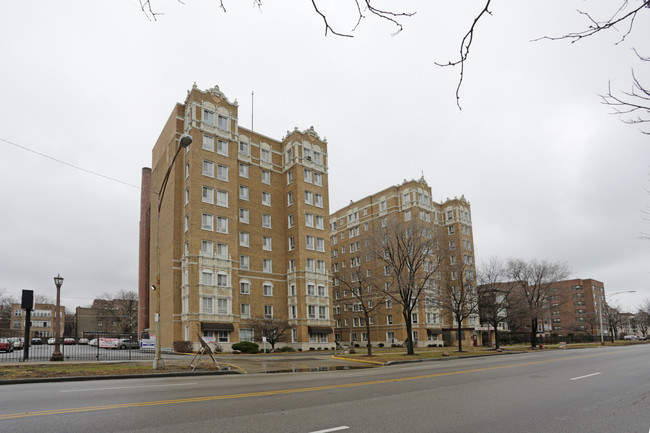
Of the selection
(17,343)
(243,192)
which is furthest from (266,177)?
(17,343)

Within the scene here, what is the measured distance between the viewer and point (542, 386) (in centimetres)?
1263

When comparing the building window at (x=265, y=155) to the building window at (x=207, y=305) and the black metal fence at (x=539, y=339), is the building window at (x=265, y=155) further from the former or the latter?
the black metal fence at (x=539, y=339)

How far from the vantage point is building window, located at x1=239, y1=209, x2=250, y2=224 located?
170 feet

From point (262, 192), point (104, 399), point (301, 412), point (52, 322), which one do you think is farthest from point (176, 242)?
point (52, 322)

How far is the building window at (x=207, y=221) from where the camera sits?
45.4m

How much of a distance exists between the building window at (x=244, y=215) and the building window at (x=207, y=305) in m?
11.0

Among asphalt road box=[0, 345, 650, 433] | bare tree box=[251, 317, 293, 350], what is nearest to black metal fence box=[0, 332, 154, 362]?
bare tree box=[251, 317, 293, 350]

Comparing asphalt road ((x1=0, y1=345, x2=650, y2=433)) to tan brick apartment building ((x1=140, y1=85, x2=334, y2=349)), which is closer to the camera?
asphalt road ((x1=0, y1=345, x2=650, y2=433))

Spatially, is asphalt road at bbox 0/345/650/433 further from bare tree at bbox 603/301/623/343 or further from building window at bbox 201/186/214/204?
bare tree at bbox 603/301/623/343

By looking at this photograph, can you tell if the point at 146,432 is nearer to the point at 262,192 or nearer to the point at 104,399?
the point at 104,399

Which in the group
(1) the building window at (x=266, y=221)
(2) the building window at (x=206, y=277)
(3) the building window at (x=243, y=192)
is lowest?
(2) the building window at (x=206, y=277)

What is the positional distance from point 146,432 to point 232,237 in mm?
41556

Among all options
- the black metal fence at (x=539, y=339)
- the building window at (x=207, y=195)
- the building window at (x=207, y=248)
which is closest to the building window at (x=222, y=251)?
the building window at (x=207, y=248)

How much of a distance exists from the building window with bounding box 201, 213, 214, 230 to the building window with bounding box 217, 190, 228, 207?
6.06 ft
